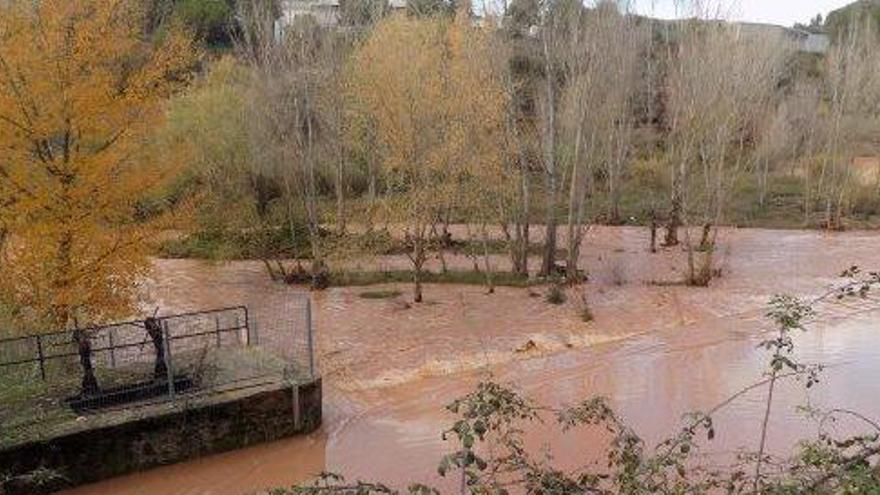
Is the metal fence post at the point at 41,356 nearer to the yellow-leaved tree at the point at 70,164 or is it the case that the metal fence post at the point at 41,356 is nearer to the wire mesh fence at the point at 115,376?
the wire mesh fence at the point at 115,376

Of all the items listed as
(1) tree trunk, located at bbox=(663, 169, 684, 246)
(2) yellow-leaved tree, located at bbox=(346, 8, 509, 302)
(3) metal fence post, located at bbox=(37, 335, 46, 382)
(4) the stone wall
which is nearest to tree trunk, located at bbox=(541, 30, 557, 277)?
(2) yellow-leaved tree, located at bbox=(346, 8, 509, 302)

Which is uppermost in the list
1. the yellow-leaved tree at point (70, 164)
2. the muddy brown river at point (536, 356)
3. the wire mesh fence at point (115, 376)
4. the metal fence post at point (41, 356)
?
the yellow-leaved tree at point (70, 164)

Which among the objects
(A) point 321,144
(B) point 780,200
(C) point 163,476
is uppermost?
(A) point 321,144

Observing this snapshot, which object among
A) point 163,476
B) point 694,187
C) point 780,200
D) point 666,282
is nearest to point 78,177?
point 163,476

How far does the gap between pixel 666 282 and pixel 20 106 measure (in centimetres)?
1944

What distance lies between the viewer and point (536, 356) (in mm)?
19984

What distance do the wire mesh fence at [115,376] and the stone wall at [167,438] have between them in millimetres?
187

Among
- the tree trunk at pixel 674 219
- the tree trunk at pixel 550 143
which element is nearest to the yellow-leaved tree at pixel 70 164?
the tree trunk at pixel 550 143

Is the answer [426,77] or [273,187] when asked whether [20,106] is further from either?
[273,187]

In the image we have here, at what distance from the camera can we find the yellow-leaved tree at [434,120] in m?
23.9

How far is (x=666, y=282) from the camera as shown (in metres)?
27.2

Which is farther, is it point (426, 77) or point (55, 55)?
point (426, 77)

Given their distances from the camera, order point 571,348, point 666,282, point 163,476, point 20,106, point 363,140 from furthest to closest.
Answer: point 363,140, point 666,282, point 571,348, point 20,106, point 163,476

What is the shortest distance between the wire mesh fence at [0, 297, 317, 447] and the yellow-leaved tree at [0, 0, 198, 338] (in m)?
0.87
